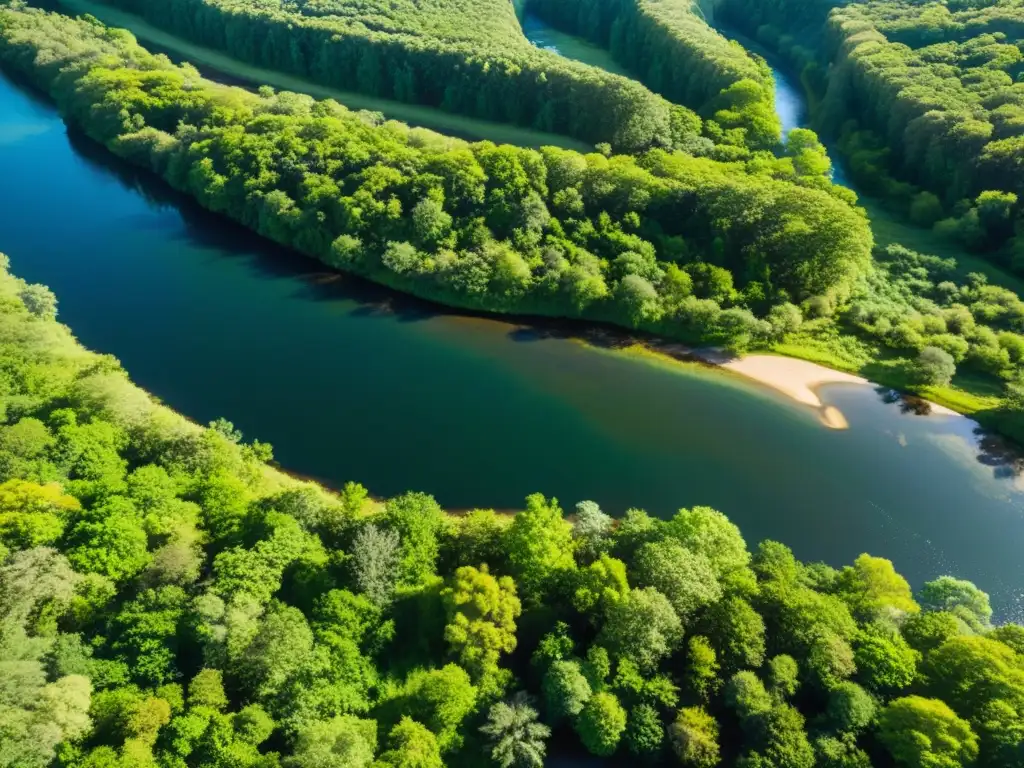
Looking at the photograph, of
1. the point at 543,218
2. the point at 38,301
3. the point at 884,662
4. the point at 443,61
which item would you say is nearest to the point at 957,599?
the point at 884,662

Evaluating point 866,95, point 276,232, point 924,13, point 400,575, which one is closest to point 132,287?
point 276,232

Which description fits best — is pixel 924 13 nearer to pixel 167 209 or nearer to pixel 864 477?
pixel 864 477

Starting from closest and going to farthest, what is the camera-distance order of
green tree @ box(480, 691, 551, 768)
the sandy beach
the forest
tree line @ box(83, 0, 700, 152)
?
green tree @ box(480, 691, 551, 768), the sandy beach, the forest, tree line @ box(83, 0, 700, 152)

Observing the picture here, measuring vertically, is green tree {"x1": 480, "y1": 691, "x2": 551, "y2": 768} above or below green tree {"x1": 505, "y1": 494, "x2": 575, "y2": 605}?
below

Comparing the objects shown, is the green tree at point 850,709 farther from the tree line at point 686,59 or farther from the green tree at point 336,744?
the tree line at point 686,59

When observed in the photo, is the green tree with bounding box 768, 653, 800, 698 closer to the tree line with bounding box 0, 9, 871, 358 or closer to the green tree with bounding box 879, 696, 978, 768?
the green tree with bounding box 879, 696, 978, 768

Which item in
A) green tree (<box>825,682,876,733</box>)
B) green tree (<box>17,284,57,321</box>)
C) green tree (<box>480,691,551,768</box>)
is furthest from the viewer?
green tree (<box>17,284,57,321</box>)

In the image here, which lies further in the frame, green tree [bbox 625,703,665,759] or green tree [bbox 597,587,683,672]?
green tree [bbox 597,587,683,672]

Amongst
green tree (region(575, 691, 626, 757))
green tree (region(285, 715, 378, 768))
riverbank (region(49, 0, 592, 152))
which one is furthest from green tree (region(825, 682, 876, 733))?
riverbank (region(49, 0, 592, 152))
